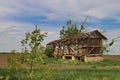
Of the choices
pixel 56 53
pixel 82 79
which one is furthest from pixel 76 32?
pixel 82 79

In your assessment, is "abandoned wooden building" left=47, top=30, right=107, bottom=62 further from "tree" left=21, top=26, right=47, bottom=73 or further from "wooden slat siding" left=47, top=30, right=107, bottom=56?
"tree" left=21, top=26, right=47, bottom=73

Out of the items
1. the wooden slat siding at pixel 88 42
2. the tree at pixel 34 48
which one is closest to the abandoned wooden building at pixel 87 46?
the wooden slat siding at pixel 88 42

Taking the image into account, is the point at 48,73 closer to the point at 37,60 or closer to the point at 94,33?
the point at 37,60

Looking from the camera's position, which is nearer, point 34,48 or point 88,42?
point 34,48

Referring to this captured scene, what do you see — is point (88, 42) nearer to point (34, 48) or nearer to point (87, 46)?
point (87, 46)

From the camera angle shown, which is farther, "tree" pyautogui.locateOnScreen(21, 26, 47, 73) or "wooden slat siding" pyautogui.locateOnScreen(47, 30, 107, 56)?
"wooden slat siding" pyautogui.locateOnScreen(47, 30, 107, 56)

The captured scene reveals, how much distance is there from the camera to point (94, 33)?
172 ft

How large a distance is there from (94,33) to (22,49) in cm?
4141

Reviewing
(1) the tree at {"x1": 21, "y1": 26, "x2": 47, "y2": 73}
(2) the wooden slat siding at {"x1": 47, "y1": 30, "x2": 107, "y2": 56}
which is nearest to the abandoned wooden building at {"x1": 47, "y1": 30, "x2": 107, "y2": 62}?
(2) the wooden slat siding at {"x1": 47, "y1": 30, "x2": 107, "y2": 56}

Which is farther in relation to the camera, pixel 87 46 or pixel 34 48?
pixel 87 46

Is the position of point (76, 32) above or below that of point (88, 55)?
above

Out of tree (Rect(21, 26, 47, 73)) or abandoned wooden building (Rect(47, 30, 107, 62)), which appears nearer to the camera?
tree (Rect(21, 26, 47, 73))

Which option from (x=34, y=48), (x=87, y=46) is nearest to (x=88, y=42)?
(x=87, y=46)

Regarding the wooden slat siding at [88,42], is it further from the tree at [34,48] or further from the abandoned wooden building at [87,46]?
the tree at [34,48]
